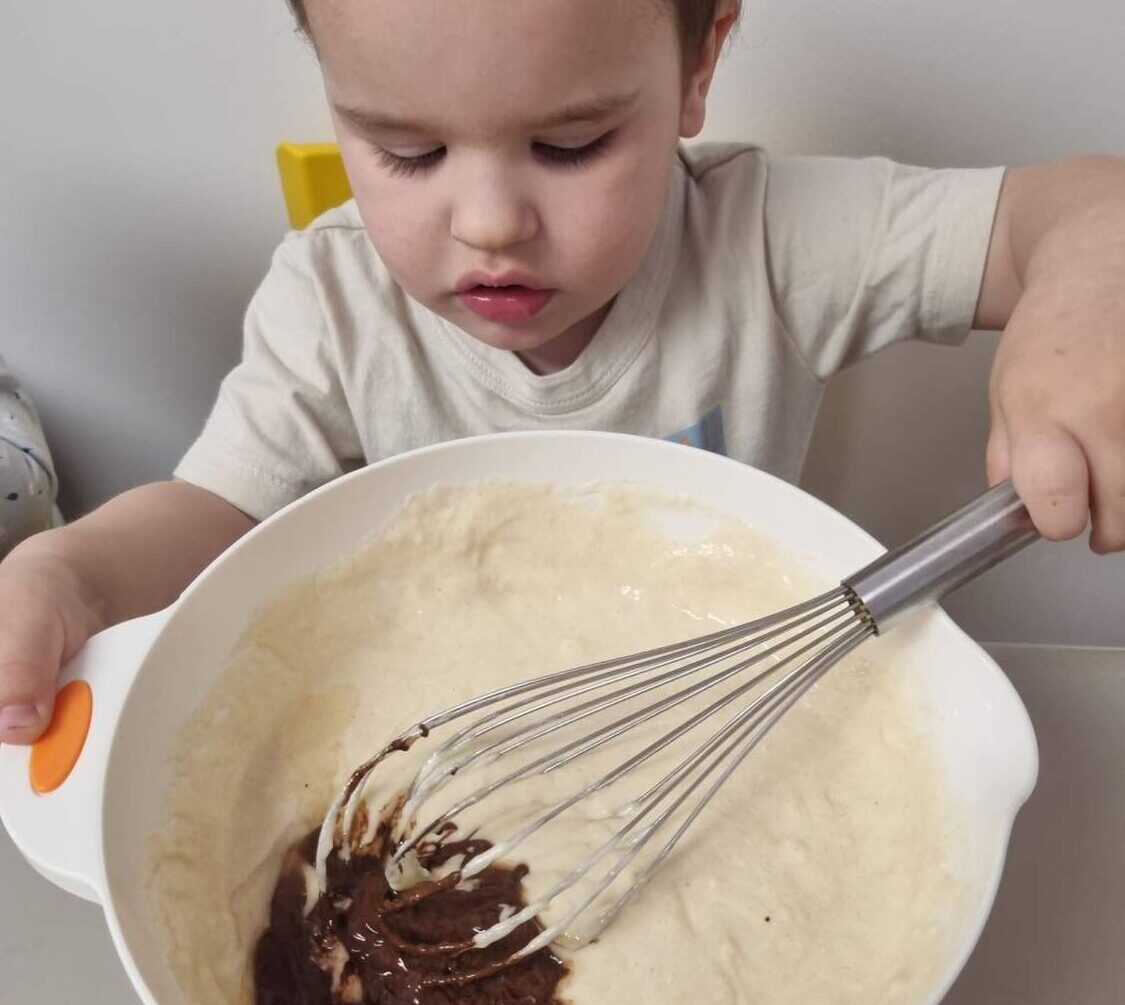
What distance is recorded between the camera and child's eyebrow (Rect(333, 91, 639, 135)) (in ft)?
1.44

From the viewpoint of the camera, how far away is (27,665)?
1.42ft

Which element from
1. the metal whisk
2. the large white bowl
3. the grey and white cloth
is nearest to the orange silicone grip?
the large white bowl

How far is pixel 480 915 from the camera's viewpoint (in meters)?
0.47

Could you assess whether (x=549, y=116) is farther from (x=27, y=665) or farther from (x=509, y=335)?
(x=27, y=665)

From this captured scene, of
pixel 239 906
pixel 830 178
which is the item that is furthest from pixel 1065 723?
pixel 239 906

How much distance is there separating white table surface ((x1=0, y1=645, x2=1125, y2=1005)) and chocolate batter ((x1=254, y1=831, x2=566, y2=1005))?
6.1 inches

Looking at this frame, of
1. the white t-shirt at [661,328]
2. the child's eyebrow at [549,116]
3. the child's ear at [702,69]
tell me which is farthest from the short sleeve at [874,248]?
the child's eyebrow at [549,116]

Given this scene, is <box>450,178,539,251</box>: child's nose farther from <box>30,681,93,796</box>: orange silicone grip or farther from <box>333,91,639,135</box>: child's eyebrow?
<box>30,681,93,796</box>: orange silicone grip

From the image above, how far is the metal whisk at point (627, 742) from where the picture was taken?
41 cm

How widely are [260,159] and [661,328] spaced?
0.32 metres

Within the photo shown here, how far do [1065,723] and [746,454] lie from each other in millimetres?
255

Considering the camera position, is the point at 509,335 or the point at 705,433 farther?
the point at 705,433

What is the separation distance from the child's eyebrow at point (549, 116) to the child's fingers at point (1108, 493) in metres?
0.24

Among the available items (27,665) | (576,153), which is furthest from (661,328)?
(27,665)
